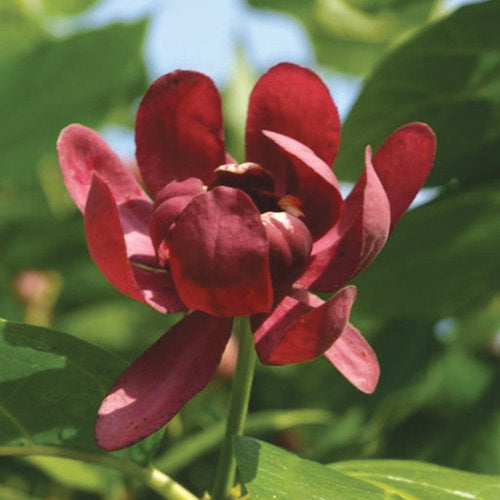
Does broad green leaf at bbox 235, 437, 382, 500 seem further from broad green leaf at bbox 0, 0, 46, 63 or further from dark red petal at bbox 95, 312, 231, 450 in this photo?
broad green leaf at bbox 0, 0, 46, 63

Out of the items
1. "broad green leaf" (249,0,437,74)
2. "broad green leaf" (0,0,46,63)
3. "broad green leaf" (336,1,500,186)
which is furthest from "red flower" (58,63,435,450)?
"broad green leaf" (0,0,46,63)

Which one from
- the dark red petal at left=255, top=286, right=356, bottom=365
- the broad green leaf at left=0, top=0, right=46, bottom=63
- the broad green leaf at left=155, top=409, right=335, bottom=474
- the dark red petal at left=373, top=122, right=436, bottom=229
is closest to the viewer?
the dark red petal at left=255, top=286, right=356, bottom=365

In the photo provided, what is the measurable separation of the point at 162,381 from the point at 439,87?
65 cm

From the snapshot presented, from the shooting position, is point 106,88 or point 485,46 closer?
point 485,46

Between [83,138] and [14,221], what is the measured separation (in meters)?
1.29

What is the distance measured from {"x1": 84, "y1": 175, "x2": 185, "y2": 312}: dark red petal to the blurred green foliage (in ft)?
0.29

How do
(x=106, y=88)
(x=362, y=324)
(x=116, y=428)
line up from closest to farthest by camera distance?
(x=116, y=428) → (x=362, y=324) → (x=106, y=88)

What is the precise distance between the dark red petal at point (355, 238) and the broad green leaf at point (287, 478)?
0.49 feet

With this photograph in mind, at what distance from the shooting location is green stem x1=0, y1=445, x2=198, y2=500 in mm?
850

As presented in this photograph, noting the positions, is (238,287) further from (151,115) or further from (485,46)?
(485,46)

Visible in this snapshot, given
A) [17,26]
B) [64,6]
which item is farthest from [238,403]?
[64,6]

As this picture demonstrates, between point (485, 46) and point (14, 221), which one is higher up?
point (485, 46)

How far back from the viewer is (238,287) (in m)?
0.69

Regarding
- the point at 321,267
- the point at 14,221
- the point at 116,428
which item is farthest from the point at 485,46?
the point at 14,221
